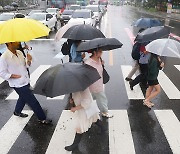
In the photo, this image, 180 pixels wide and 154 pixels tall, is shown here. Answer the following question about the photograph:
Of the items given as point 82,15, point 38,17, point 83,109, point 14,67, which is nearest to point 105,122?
point 83,109

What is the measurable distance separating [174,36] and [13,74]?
15120 millimetres

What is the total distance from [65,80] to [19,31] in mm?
1575

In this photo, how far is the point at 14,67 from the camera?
516 centimetres

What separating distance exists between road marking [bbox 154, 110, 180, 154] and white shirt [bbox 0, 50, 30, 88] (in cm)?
307

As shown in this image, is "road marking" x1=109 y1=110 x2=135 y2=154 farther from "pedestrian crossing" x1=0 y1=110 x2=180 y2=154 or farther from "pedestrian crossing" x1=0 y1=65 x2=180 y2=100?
"pedestrian crossing" x1=0 y1=65 x2=180 y2=100

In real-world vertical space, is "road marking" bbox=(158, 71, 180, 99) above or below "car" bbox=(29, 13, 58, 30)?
below

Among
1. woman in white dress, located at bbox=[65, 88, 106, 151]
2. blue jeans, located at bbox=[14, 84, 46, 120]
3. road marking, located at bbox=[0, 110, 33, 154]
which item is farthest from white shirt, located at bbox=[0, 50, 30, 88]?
woman in white dress, located at bbox=[65, 88, 106, 151]

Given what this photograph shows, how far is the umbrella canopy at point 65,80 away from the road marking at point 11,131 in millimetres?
1906

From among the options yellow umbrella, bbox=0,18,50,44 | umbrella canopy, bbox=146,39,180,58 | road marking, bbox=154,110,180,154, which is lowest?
road marking, bbox=154,110,180,154

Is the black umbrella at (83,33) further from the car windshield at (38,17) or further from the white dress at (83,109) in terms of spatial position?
the car windshield at (38,17)

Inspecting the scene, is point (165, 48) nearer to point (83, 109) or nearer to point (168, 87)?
point (83, 109)

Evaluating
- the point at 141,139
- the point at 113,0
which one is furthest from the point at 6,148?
the point at 113,0

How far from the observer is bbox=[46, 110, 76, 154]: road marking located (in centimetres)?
483

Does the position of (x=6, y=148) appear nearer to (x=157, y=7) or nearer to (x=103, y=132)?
(x=103, y=132)
